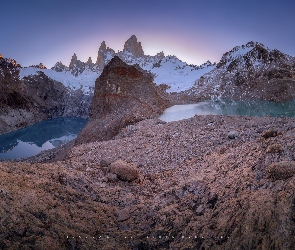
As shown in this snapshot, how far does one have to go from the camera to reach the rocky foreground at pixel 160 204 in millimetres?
3227

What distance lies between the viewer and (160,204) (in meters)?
5.26

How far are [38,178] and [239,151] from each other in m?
4.53

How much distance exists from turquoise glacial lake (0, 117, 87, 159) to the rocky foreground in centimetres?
2930

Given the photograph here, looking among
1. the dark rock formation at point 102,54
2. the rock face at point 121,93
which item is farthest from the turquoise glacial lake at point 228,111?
the dark rock formation at point 102,54

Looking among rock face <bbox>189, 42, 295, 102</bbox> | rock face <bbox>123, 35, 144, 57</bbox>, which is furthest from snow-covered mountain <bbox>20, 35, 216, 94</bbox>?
rock face <bbox>189, 42, 295, 102</bbox>

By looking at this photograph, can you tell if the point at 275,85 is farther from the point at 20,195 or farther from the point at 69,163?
the point at 20,195

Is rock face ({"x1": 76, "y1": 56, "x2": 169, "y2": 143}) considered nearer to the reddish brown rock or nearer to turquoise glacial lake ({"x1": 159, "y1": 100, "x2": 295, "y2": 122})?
turquoise glacial lake ({"x1": 159, "y1": 100, "x2": 295, "y2": 122})

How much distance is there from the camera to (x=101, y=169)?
25.7ft

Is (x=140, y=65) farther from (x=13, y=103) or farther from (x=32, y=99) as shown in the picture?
(x=13, y=103)

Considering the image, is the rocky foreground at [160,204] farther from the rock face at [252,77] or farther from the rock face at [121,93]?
the rock face at [252,77]

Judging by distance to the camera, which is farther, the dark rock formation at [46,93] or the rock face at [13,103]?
the dark rock formation at [46,93]

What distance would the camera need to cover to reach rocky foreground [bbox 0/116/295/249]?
10.6 ft

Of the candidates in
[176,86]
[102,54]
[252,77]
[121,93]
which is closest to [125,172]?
[121,93]

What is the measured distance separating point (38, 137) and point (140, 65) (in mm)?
64828
